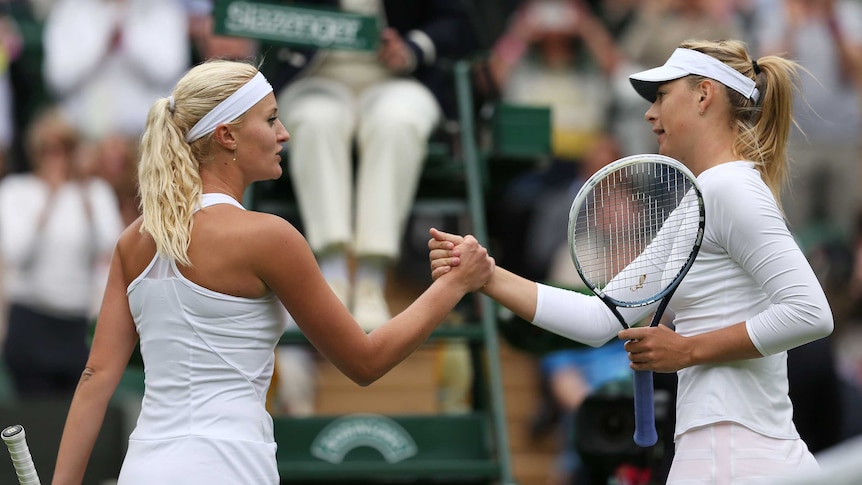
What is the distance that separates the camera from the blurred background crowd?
18.2 feet

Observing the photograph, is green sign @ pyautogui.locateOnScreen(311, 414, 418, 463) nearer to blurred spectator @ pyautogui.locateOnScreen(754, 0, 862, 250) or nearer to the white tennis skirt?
the white tennis skirt

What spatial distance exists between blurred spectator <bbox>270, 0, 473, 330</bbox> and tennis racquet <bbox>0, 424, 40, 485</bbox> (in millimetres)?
2273

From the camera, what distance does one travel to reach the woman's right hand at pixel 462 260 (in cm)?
353

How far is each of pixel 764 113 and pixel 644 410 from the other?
797 millimetres

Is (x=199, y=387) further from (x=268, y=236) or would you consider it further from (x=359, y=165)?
(x=359, y=165)

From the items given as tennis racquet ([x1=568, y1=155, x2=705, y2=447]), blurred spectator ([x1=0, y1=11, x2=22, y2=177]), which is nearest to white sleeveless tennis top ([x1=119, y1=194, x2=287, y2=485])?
tennis racquet ([x1=568, y1=155, x2=705, y2=447])

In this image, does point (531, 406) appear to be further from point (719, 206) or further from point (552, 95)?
point (719, 206)

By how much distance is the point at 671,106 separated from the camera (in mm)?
3412

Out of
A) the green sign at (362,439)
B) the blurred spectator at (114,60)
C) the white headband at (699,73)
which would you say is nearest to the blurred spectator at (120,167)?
the blurred spectator at (114,60)

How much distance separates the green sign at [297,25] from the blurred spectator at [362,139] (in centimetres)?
24

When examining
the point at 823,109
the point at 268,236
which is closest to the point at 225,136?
the point at 268,236

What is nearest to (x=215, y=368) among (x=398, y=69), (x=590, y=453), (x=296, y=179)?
(x=590, y=453)

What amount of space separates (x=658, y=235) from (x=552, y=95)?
5.21 m

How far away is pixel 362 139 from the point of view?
224 inches
